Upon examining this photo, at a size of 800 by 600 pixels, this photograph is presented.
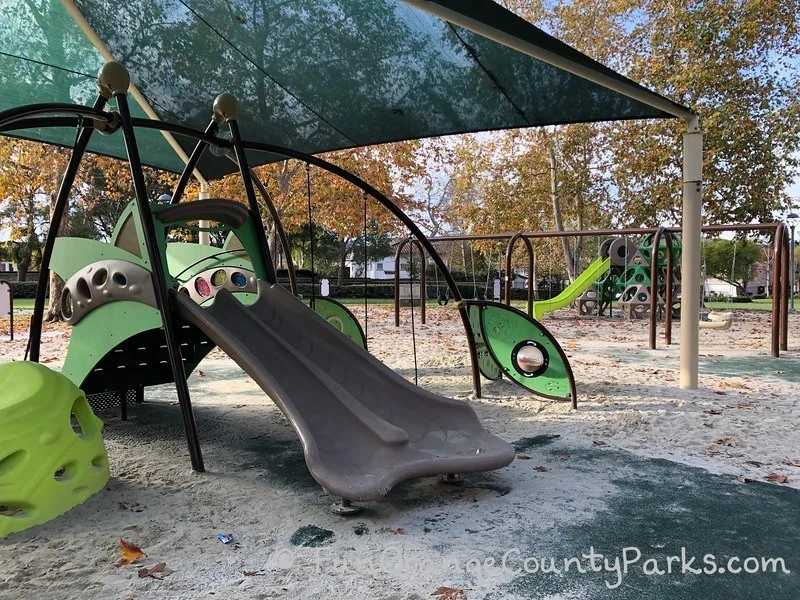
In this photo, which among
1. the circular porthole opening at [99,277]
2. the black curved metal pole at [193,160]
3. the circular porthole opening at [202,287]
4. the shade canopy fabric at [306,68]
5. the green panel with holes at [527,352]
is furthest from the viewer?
the circular porthole opening at [202,287]

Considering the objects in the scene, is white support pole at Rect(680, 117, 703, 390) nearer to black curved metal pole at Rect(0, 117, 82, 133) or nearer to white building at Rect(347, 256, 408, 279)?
black curved metal pole at Rect(0, 117, 82, 133)

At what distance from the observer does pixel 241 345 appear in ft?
9.72

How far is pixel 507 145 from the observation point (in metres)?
18.6

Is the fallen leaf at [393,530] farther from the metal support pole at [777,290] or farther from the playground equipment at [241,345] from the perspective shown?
the metal support pole at [777,290]

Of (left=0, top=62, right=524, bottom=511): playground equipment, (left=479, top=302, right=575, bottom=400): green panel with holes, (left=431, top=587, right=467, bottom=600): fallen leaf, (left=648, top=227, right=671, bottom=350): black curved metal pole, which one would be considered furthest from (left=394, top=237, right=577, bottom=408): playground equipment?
(left=648, top=227, right=671, bottom=350): black curved metal pole

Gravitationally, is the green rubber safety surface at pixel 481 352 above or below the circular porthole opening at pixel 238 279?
below

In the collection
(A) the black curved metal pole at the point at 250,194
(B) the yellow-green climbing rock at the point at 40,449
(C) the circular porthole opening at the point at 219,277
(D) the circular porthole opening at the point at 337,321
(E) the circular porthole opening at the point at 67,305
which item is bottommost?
(B) the yellow-green climbing rock at the point at 40,449

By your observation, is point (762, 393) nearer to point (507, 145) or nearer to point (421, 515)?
point (421, 515)

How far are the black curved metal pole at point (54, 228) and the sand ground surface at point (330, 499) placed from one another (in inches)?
30.2

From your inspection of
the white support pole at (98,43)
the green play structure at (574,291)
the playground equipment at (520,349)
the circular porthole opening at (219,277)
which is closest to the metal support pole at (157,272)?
the white support pole at (98,43)

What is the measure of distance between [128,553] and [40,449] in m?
0.55

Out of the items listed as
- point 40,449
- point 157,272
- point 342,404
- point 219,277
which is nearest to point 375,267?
point 219,277

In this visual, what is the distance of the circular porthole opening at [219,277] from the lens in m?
5.42

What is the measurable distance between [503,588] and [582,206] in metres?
17.7
